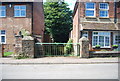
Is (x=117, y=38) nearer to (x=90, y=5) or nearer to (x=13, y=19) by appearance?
(x=90, y=5)

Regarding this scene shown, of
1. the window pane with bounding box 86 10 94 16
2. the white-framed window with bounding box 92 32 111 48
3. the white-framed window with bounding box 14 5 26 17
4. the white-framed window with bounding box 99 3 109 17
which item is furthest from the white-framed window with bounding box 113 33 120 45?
the white-framed window with bounding box 14 5 26 17

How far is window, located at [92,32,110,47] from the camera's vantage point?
1527cm

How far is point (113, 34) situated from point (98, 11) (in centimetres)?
353

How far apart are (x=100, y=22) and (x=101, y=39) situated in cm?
217

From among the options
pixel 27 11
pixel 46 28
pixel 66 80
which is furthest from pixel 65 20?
pixel 66 80

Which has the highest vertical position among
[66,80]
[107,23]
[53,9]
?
[53,9]

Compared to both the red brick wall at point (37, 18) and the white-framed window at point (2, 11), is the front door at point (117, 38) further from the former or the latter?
the white-framed window at point (2, 11)

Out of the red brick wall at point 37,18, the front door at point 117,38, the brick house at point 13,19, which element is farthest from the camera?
the red brick wall at point 37,18

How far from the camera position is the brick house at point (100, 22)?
15.0 m

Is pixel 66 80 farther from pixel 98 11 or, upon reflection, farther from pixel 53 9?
pixel 53 9

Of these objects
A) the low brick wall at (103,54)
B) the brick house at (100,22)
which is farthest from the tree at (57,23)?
the low brick wall at (103,54)

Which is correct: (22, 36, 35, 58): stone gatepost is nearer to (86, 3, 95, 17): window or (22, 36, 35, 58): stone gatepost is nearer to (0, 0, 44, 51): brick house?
(0, 0, 44, 51): brick house

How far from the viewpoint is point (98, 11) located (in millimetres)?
15594

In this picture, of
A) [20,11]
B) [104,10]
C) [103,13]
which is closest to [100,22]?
[103,13]
